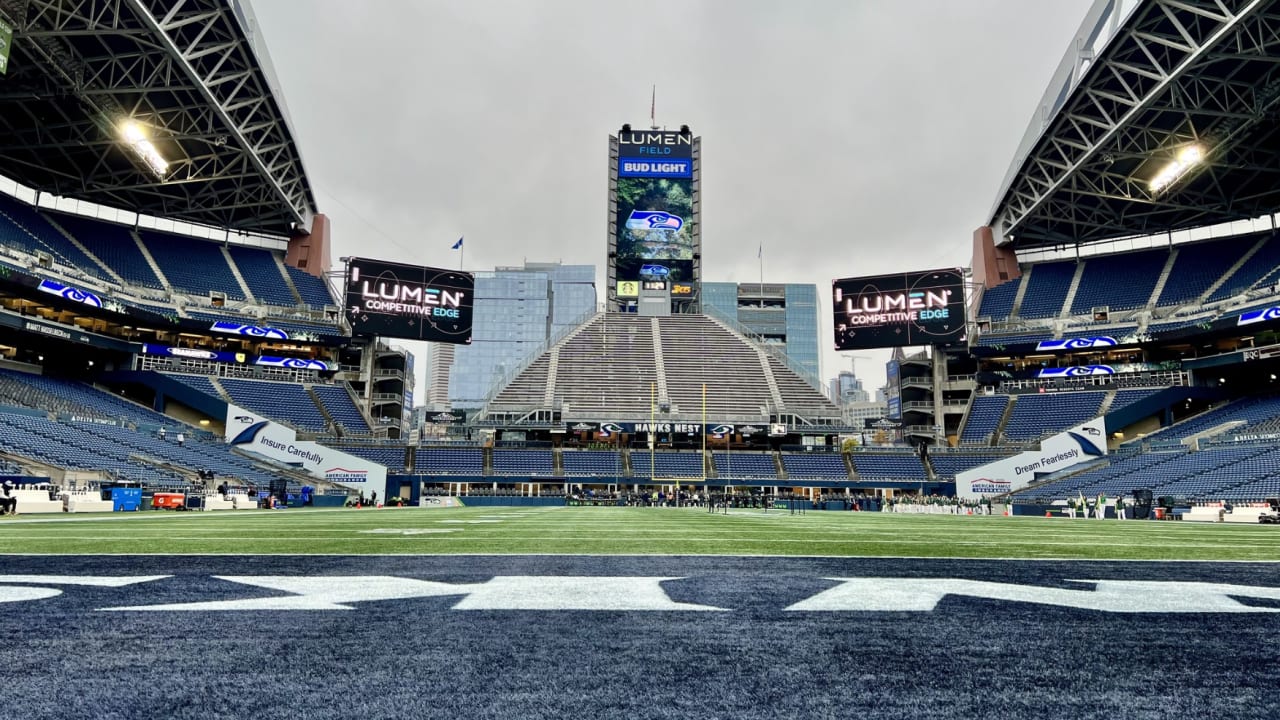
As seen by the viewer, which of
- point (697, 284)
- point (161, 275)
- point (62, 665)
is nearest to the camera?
point (62, 665)

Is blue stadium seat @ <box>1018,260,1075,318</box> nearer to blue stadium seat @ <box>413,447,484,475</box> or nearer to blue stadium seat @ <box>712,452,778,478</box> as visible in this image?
blue stadium seat @ <box>712,452,778,478</box>

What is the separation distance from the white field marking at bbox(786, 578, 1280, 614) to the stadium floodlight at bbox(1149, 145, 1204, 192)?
118 feet

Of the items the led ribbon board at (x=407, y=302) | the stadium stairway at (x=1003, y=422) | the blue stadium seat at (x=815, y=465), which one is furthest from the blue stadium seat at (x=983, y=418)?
the led ribbon board at (x=407, y=302)

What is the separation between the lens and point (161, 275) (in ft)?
148

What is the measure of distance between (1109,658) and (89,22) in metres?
31.5

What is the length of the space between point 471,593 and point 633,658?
1.79m

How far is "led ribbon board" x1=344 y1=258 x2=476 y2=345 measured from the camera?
143 ft

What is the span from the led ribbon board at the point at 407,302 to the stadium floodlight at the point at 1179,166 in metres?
38.2

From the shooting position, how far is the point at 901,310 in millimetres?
43375

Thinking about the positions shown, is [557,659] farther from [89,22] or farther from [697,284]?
[697,284]

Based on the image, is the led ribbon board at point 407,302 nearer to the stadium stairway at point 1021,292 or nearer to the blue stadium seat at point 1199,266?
the stadium stairway at point 1021,292

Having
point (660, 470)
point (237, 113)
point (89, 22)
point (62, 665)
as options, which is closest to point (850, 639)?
point (62, 665)

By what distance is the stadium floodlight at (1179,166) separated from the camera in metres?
31.4

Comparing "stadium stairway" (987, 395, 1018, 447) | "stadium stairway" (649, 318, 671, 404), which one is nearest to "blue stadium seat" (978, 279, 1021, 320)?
"stadium stairway" (987, 395, 1018, 447)
